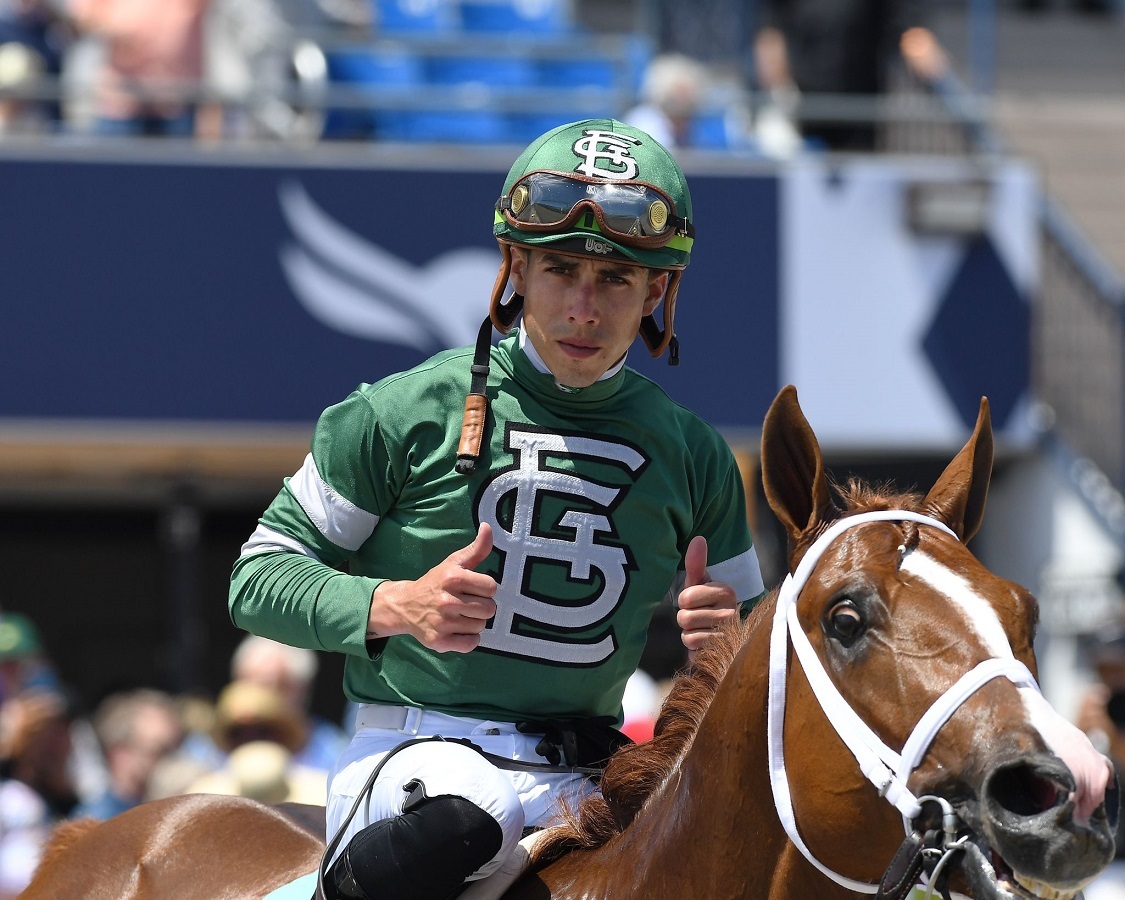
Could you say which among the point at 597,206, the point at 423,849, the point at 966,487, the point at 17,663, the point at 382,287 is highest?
the point at 597,206

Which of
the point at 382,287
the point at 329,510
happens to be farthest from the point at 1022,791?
the point at 382,287

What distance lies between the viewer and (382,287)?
9.05 metres

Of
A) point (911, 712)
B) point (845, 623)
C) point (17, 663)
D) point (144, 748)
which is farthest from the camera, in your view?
point (17, 663)

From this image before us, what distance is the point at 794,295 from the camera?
30.2ft

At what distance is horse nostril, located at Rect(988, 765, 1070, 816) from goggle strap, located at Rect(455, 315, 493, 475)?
1101 millimetres

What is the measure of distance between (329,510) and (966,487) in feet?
3.56

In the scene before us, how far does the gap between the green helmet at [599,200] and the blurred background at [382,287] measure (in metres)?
4.79

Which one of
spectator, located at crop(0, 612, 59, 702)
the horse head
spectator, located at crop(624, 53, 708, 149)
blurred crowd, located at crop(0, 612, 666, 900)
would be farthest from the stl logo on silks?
spectator, located at crop(624, 53, 708, 149)

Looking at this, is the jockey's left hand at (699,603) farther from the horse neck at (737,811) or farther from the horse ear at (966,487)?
the horse ear at (966,487)

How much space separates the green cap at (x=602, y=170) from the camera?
2990mm

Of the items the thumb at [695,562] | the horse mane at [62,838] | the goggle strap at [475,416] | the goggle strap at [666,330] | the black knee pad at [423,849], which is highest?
the goggle strap at [666,330]

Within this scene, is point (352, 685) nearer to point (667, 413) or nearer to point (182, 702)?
point (667, 413)

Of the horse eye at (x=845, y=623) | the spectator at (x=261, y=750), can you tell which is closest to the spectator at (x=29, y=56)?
the spectator at (x=261, y=750)

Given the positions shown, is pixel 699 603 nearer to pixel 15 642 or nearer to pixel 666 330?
pixel 666 330
